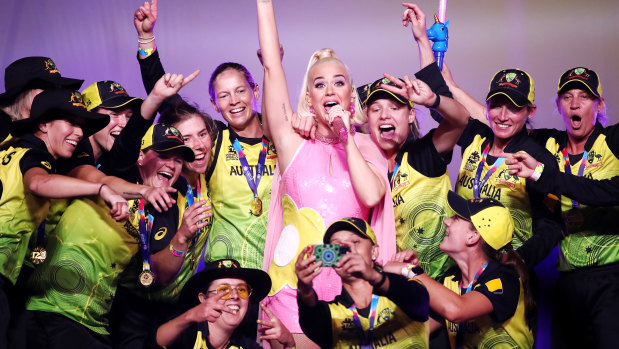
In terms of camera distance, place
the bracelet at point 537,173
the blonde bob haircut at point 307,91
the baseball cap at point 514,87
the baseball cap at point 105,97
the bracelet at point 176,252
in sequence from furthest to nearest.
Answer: the baseball cap at point 514,87, the baseball cap at point 105,97, the bracelet at point 176,252, the bracelet at point 537,173, the blonde bob haircut at point 307,91

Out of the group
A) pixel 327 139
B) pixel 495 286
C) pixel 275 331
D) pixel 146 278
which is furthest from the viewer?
pixel 146 278

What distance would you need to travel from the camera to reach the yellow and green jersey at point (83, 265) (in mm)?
3377

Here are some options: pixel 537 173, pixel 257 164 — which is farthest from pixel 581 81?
pixel 257 164

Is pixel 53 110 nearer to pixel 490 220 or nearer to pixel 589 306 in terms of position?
pixel 490 220

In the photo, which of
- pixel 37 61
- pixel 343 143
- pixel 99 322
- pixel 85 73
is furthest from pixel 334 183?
pixel 85 73

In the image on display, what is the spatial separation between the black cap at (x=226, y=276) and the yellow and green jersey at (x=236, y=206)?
0.24 meters

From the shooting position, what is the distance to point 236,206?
3.94 meters

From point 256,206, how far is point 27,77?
1.35 metres

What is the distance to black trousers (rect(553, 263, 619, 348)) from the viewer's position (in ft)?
12.9

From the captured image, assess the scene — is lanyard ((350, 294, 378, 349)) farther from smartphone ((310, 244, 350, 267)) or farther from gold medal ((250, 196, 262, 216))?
gold medal ((250, 196, 262, 216))

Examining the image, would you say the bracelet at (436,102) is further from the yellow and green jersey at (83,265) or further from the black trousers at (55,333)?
the black trousers at (55,333)

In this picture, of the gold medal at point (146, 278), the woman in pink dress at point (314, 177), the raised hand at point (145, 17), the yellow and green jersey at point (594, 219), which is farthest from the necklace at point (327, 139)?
the yellow and green jersey at point (594, 219)

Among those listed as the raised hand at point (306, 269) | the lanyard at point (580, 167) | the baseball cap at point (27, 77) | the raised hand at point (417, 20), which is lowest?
the raised hand at point (306, 269)

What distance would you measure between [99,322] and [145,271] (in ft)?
1.06
